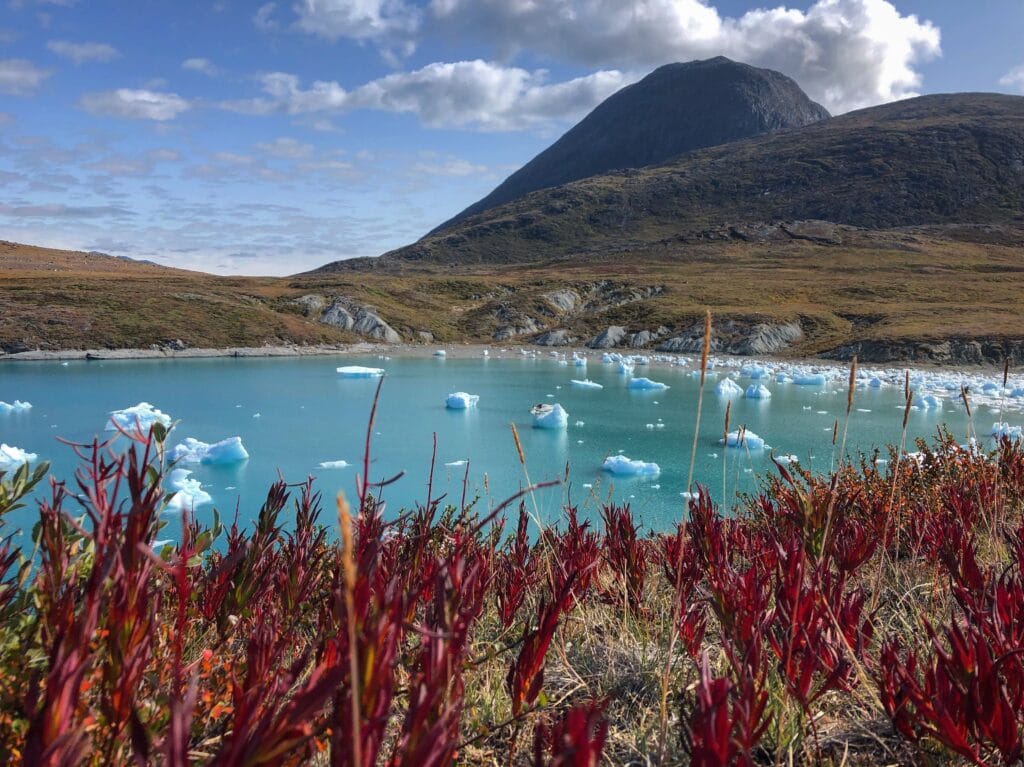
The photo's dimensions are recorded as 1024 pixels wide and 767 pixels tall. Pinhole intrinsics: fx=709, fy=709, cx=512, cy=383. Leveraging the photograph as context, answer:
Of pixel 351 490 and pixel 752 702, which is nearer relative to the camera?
pixel 752 702

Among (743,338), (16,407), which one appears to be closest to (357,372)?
(16,407)

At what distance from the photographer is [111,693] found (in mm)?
1157

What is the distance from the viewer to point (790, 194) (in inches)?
4636

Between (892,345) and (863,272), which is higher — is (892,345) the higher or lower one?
the lower one

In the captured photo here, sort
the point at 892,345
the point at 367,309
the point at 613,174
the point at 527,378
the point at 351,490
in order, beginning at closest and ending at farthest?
the point at 351,490, the point at 527,378, the point at 892,345, the point at 367,309, the point at 613,174

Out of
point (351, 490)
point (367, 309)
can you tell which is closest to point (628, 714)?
point (351, 490)

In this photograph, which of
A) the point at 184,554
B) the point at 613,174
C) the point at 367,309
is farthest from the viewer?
the point at 613,174

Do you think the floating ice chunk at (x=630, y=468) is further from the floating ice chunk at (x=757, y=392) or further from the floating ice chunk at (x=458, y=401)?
the floating ice chunk at (x=757, y=392)

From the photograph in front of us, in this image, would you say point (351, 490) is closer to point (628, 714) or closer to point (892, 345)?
point (628, 714)

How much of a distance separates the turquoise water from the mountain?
162 metres

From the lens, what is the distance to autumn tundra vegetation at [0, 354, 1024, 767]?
888 millimetres

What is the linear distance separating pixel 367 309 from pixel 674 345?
22348 mm

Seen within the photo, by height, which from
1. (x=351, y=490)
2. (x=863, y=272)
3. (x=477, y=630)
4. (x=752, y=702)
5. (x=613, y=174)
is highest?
(x=613, y=174)

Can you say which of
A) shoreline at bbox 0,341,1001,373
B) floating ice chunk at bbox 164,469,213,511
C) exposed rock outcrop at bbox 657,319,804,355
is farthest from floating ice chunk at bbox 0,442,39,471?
exposed rock outcrop at bbox 657,319,804,355
